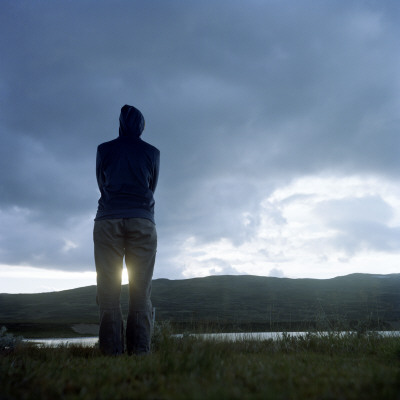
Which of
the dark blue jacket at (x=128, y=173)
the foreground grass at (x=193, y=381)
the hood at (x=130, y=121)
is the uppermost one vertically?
the hood at (x=130, y=121)

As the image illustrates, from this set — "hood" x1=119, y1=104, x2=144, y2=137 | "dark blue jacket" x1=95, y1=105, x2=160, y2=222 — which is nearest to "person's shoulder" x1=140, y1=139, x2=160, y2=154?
"dark blue jacket" x1=95, y1=105, x2=160, y2=222

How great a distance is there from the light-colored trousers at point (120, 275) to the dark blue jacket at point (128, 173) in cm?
17

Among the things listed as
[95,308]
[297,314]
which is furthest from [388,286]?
[95,308]

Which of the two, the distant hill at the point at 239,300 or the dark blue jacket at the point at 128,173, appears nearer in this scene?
the dark blue jacket at the point at 128,173

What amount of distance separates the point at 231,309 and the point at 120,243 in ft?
90.8

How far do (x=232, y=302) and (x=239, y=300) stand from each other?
1120 millimetres

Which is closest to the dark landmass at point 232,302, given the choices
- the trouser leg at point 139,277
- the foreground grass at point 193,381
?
the trouser leg at point 139,277

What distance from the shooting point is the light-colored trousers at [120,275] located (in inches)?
166

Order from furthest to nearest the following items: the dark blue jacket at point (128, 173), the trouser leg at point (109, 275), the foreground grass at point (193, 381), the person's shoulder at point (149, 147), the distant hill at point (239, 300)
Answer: the distant hill at point (239, 300)
the person's shoulder at point (149, 147)
the dark blue jacket at point (128, 173)
the trouser leg at point (109, 275)
the foreground grass at point (193, 381)

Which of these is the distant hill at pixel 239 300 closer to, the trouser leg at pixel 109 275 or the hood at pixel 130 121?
the trouser leg at pixel 109 275

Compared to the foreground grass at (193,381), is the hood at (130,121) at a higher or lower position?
higher

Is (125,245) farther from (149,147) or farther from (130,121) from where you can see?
(130,121)

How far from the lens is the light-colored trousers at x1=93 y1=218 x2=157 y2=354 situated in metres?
4.21

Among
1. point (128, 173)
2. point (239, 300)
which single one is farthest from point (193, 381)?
point (239, 300)
